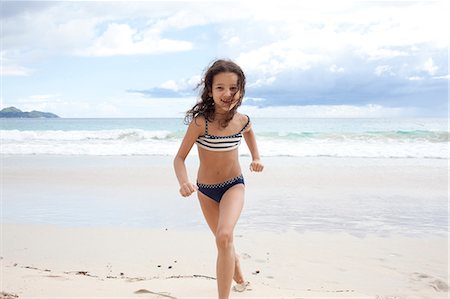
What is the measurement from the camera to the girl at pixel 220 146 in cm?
367

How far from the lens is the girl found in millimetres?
3666

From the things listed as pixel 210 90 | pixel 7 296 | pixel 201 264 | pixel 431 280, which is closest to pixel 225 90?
pixel 210 90

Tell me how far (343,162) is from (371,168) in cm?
165

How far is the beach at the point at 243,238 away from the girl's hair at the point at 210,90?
1.54 metres

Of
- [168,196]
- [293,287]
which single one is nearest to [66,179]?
[168,196]

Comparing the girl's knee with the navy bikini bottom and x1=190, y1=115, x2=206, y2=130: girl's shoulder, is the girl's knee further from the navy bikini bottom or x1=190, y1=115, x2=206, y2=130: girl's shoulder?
x1=190, y1=115, x2=206, y2=130: girl's shoulder

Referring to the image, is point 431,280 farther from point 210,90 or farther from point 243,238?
point 210,90

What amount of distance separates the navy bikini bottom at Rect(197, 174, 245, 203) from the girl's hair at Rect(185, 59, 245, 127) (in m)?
0.44

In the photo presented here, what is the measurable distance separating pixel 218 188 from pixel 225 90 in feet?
2.46

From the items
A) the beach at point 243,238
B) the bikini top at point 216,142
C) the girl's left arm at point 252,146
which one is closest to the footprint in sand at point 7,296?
the beach at point 243,238

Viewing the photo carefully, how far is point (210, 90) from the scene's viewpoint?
152 inches

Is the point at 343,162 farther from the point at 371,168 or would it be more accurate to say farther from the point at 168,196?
the point at 168,196

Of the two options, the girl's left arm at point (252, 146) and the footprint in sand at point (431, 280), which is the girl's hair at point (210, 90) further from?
the footprint in sand at point (431, 280)

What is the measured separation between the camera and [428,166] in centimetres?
1355
